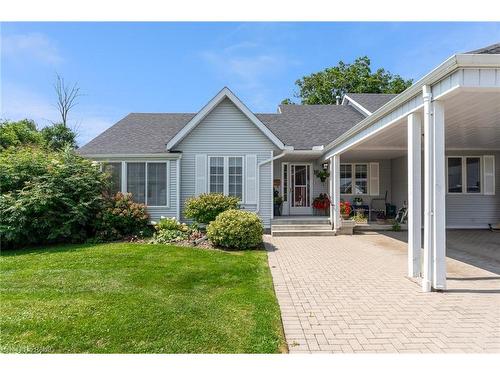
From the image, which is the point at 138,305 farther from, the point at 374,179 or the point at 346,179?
the point at 374,179

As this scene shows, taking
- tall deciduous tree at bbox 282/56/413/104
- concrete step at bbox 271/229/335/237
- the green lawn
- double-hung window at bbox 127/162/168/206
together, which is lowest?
the green lawn

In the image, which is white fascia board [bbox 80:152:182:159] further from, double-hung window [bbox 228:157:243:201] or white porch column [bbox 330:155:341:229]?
white porch column [bbox 330:155:341:229]

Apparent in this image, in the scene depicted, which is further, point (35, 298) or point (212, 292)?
point (212, 292)

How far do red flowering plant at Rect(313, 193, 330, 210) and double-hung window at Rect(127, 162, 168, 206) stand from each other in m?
6.82

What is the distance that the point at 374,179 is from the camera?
15305mm

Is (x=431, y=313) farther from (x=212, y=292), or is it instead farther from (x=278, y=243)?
(x=278, y=243)

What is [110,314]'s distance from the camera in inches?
164

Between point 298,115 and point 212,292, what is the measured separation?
544 inches

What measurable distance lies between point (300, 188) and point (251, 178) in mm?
3466

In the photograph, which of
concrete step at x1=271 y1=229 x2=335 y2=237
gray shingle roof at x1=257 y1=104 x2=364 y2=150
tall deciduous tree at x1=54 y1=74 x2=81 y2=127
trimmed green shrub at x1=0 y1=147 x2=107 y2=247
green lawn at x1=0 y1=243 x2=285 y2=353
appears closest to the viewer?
green lawn at x1=0 y1=243 x2=285 y2=353

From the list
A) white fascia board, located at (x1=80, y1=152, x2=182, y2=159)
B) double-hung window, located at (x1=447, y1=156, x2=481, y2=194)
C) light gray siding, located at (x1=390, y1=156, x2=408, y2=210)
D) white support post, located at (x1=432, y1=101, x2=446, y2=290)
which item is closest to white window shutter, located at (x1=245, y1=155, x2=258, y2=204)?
white fascia board, located at (x1=80, y1=152, x2=182, y2=159)

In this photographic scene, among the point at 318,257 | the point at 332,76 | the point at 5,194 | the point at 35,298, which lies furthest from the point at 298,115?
the point at 332,76

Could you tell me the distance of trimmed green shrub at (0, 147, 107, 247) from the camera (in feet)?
30.7

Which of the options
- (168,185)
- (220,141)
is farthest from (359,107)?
(168,185)
